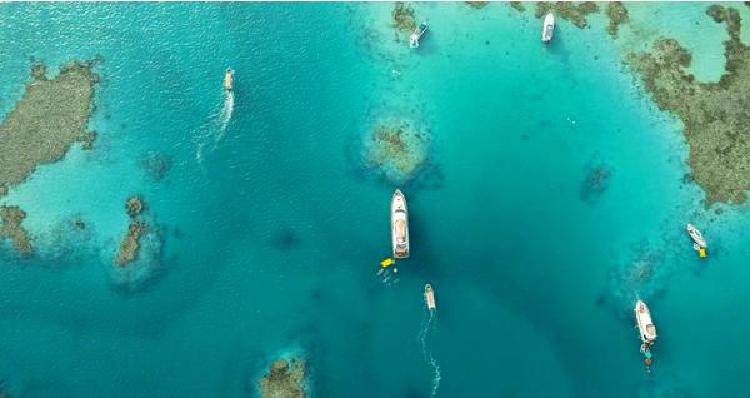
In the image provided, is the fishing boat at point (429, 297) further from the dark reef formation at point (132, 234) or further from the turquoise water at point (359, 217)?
the dark reef formation at point (132, 234)

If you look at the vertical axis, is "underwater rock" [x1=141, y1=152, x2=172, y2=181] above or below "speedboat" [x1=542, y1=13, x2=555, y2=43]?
below

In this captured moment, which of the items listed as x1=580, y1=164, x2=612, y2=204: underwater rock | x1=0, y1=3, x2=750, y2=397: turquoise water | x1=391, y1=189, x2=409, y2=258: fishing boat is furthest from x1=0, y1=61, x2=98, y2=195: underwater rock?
x1=580, y1=164, x2=612, y2=204: underwater rock

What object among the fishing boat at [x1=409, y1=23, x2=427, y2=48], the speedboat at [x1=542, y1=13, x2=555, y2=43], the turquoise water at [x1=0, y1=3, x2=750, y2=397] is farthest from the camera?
the fishing boat at [x1=409, y1=23, x2=427, y2=48]

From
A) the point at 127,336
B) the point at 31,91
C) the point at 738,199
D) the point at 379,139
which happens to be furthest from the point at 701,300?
the point at 31,91

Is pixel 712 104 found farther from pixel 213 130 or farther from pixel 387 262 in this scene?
pixel 213 130

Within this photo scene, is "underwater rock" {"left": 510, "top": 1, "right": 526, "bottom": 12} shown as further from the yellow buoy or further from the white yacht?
the yellow buoy

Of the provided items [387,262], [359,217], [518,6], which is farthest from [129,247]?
[518,6]
